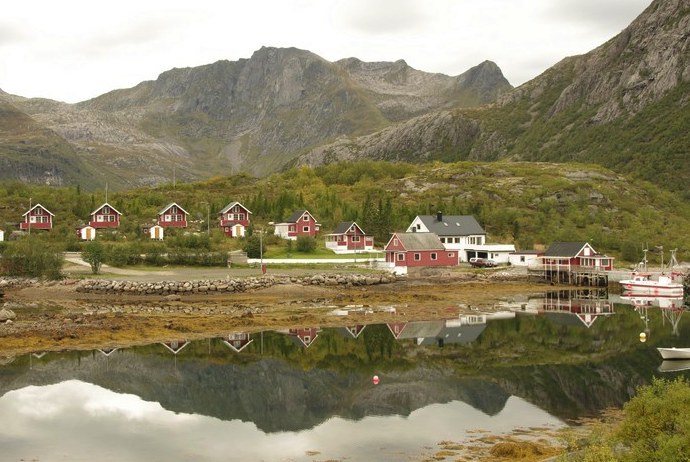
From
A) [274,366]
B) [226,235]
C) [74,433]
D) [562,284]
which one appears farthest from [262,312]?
[226,235]

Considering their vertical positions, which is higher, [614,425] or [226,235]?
[226,235]

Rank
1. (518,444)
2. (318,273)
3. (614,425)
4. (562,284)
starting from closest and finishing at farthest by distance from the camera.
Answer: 1. (518,444)
2. (614,425)
3. (318,273)
4. (562,284)

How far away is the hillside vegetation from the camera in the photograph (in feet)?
339

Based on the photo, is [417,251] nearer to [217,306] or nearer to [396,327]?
[217,306]

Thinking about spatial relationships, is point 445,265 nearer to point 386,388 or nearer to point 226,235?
point 226,235

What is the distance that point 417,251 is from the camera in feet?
265

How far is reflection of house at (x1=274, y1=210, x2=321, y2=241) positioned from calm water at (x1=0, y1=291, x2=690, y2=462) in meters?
50.8

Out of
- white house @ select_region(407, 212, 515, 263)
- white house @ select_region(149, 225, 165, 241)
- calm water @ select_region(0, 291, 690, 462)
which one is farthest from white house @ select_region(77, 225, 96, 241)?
calm water @ select_region(0, 291, 690, 462)

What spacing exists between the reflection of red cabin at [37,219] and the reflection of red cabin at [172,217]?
1691 centimetres

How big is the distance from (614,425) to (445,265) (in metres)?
57.9

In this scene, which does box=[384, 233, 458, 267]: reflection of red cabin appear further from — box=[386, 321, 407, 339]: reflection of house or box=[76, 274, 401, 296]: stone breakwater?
box=[386, 321, 407, 339]: reflection of house

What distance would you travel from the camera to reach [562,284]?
7981 centimetres

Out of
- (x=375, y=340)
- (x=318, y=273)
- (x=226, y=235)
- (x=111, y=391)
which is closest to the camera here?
(x=111, y=391)

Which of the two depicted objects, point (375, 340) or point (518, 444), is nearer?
point (518, 444)
